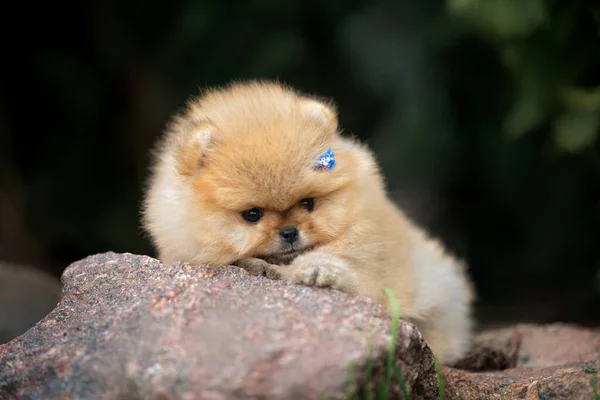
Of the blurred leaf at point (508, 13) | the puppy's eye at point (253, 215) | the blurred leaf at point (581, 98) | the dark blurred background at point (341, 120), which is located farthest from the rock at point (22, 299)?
the blurred leaf at point (581, 98)

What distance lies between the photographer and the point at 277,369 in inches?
116

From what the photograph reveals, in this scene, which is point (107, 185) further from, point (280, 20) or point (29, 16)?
point (280, 20)

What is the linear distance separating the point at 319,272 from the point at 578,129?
276 centimetres

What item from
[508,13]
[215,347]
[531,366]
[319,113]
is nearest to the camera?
[215,347]

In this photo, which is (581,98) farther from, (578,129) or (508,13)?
(508,13)

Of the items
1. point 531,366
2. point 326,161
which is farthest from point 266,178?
point 531,366

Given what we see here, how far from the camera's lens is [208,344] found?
307 cm

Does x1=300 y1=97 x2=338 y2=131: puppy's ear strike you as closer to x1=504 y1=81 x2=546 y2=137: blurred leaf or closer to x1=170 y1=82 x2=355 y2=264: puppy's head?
x1=170 y1=82 x2=355 y2=264: puppy's head

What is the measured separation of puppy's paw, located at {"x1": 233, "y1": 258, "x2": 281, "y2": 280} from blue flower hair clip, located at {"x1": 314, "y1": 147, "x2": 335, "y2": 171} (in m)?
0.56

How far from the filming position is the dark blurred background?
24.9 ft

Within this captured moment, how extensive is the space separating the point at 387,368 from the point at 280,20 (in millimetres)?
5377

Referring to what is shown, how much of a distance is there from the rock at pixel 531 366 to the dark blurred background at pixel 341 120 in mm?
1825

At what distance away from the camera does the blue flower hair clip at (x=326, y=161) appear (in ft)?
13.0

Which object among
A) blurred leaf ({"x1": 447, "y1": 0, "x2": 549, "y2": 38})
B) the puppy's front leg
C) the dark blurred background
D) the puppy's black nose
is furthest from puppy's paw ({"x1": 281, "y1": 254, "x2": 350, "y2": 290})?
the dark blurred background
